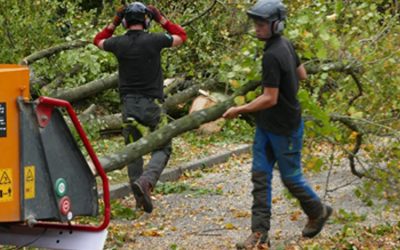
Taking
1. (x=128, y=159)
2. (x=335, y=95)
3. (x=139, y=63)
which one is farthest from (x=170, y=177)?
(x=128, y=159)

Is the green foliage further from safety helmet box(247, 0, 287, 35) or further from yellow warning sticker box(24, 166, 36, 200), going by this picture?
yellow warning sticker box(24, 166, 36, 200)

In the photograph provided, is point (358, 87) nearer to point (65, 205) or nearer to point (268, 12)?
point (268, 12)

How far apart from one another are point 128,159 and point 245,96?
1.07 metres

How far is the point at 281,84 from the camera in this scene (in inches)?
260

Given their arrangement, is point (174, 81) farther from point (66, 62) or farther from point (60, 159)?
point (60, 159)

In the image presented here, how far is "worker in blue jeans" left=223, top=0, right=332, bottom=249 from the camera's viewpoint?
6.48m

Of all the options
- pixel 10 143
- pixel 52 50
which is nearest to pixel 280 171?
pixel 10 143

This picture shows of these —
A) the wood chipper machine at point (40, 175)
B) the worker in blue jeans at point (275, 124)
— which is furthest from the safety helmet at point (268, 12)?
the wood chipper machine at point (40, 175)

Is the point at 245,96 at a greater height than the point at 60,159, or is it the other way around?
the point at 60,159

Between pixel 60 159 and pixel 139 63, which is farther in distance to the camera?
pixel 139 63

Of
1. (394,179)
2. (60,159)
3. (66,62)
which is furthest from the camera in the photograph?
(66,62)

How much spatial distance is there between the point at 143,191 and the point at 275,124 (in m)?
2.16

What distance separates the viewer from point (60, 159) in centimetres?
526

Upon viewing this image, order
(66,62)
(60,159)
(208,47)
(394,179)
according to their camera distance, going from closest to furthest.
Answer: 1. (60,159)
2. (394,179)
3. (66,62)
4. (208,47)
